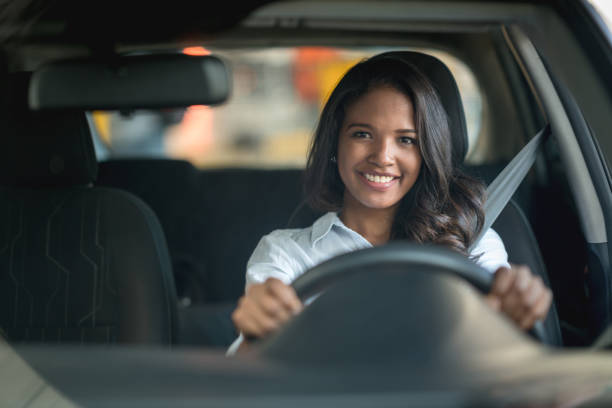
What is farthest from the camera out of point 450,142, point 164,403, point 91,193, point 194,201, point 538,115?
point 194,201

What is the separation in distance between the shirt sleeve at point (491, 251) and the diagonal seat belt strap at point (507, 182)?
0.06 feet

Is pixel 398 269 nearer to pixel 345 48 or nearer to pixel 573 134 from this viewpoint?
pixel 573 134

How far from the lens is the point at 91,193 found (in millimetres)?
1621

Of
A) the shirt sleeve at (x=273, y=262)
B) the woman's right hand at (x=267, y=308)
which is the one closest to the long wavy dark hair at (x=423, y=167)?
the shirt sleeve at (x=273, y=262)

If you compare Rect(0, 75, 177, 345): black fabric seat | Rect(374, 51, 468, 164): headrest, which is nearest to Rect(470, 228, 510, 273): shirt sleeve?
Rect(374, 51, 468, 164): headrest

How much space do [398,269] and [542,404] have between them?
Result: 9.7 inches

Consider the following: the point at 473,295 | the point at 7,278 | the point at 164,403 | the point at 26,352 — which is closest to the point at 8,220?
the point at 7,278

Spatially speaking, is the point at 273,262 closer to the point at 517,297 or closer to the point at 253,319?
the point at 253,319

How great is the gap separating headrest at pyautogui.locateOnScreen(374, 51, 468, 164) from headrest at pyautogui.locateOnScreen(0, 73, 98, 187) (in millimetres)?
759

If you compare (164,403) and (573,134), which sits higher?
(573,134)

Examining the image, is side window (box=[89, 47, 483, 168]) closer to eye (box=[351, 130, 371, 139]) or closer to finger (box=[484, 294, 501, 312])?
eye (box=[351, 130, 371, 139])

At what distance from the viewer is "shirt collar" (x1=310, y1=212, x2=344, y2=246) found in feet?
4.99

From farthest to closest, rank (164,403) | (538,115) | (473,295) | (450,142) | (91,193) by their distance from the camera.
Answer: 1. (538,115)
2. (91,193)
3. (450,142)
4. (473,295)
5. (164,403)

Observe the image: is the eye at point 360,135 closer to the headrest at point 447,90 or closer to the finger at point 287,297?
the headrest at point 447,90
